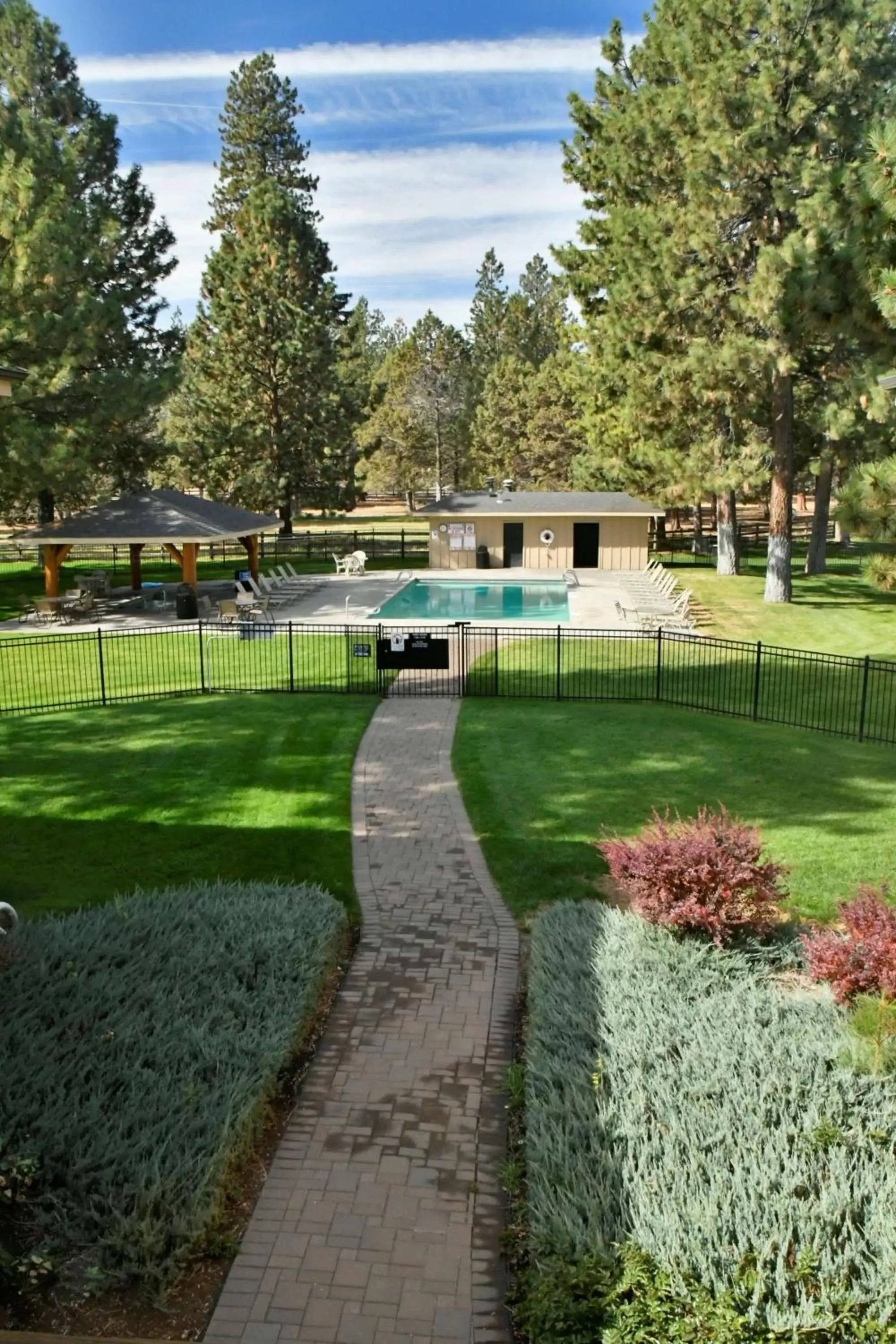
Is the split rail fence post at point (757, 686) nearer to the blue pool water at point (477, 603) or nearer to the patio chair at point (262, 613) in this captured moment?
the blue pool water at point (477, 603)

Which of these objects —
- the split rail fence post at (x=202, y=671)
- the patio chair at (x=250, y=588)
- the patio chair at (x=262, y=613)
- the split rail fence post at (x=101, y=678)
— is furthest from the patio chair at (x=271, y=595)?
the split rail fence post at (x=101, y=678)

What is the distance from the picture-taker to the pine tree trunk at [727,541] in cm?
3553

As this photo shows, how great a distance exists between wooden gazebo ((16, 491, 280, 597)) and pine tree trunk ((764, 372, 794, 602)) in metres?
14.8

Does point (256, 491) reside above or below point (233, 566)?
above

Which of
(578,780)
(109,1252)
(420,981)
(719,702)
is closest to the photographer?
(109,1252)

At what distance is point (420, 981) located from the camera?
316 inches

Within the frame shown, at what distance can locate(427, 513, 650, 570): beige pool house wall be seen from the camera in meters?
38.1

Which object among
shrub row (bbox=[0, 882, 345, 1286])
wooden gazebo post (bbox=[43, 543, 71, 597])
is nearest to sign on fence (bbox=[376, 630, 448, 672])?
shrub row (bbox=[0, 882, 345, 1286])

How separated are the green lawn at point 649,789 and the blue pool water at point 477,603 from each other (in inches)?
414

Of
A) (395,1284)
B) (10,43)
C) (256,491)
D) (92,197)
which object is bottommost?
(395,1284)

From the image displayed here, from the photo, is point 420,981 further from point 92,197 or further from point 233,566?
point 92,197

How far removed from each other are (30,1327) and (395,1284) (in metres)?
1.66

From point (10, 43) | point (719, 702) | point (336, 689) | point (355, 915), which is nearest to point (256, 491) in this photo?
point (10, 43)

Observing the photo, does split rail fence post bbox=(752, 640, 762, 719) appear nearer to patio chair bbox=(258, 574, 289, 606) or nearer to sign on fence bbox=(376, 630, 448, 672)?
sign on fence bbox=(376, 630, 448, 672)
